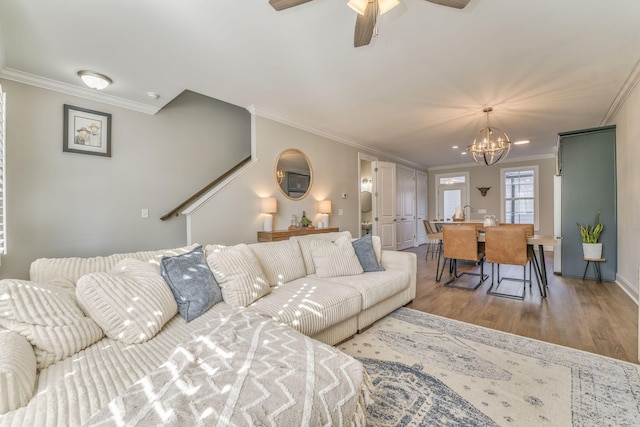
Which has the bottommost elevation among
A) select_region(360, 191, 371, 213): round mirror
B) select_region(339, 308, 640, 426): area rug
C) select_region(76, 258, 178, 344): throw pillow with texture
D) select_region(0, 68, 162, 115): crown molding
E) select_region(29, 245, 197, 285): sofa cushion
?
select_region(339, 308, 640, 426): area rug

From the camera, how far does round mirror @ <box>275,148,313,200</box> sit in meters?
4.23

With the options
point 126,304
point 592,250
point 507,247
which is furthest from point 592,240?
point 126,304

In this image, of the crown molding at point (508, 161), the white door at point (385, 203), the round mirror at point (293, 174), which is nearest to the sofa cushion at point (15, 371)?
the round mirror at point (293, 174)

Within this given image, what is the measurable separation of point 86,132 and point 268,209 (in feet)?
7.33

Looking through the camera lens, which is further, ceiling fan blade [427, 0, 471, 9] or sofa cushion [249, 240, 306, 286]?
sofa cushion [249, 240, 306, 286]

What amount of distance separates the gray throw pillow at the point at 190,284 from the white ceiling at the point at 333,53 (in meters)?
1.78

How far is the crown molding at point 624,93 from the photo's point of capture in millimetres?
2845

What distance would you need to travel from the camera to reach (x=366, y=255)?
300 cm

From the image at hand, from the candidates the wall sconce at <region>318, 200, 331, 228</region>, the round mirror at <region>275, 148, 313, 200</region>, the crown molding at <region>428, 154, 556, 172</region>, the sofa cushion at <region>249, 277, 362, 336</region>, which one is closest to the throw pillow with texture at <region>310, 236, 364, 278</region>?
the sofa cushion at <region>249, 277, 362, 336</region>

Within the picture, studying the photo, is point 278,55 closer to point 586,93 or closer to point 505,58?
point 505,58

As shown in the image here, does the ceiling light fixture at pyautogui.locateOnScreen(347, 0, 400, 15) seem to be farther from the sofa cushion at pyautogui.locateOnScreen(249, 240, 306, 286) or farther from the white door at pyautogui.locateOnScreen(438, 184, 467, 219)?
the white door at pyautogui.locateOnScreen(438, 184, 467, 219)

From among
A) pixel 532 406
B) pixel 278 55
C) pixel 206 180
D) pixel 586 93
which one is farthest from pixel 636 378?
pixel 206 180

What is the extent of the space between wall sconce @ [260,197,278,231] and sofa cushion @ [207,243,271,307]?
1729mm

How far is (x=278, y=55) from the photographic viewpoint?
8.29ft
